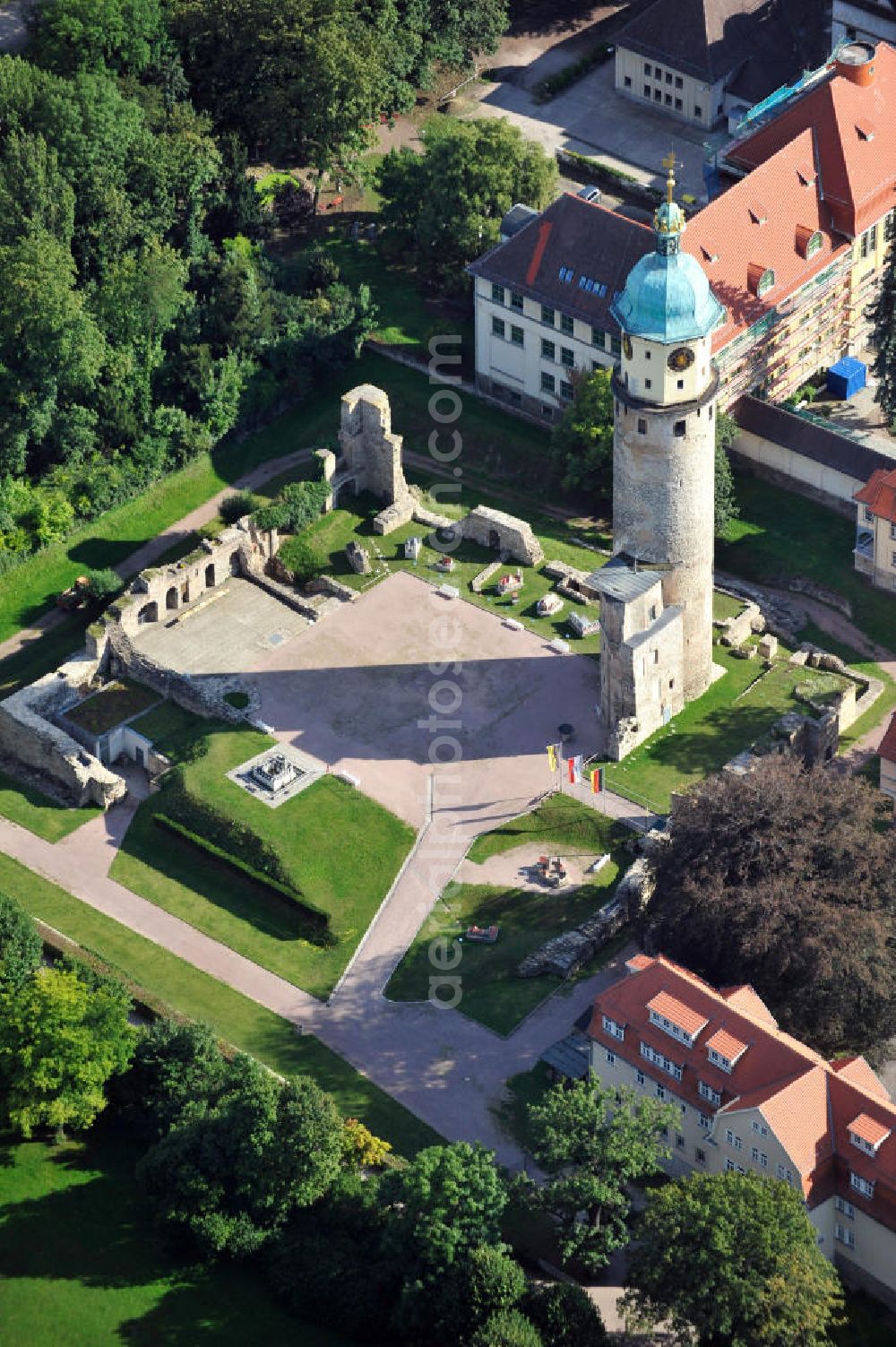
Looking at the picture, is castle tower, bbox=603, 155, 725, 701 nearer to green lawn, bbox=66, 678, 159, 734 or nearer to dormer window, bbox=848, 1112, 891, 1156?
green lawn, bbox=66, 678, 159, 734

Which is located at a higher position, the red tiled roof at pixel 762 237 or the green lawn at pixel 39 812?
the red tiled roof at pixel 762 237

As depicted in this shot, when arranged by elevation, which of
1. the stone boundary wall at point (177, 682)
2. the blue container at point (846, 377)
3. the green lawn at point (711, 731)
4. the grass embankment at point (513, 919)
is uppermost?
the blue container at point (846, 377)

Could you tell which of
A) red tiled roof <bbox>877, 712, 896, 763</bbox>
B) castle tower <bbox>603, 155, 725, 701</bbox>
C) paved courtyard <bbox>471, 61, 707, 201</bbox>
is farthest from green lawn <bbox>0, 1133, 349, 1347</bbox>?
paved courtyard <bbox>471, 61, 707, 201</bbox>

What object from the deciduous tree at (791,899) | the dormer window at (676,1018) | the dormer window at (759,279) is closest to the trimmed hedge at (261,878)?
the deciduous tree at (791,899)

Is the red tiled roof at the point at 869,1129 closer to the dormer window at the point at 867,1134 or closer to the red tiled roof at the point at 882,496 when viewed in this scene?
the dormer window at the point at 867,1134

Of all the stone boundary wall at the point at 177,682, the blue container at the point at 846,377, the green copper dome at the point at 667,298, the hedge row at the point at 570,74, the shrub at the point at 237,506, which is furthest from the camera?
the hedge row at the point at 570,74

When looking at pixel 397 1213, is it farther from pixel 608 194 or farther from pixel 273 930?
pixel 608 194

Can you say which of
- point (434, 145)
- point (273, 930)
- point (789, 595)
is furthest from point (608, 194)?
point (273, 930)
